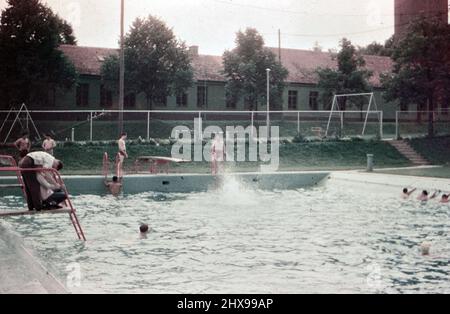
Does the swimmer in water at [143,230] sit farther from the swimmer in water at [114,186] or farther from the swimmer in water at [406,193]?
the swimmer in water at [406,193]

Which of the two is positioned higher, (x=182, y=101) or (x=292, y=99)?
(x=292, y=99)

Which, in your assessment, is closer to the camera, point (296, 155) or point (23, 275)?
point (23, 275)

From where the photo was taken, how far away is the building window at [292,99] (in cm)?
4734

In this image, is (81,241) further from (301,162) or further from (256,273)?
(301,162)

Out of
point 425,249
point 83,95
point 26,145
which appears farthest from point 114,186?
point 83,95

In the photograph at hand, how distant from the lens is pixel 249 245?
10.4 m

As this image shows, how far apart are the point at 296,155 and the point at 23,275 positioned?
2376cm

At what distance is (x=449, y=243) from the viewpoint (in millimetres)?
10789

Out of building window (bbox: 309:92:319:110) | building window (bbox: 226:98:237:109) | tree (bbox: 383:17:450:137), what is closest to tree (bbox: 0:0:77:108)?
building window (bbox: 226:98:237:109)

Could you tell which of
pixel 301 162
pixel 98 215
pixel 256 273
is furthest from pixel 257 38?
pixel 256 273

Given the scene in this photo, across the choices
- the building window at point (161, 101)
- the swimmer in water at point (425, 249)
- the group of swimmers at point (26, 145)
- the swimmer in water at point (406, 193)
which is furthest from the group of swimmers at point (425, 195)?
the building window at point (161, 101)

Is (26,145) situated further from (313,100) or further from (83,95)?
(313,100)

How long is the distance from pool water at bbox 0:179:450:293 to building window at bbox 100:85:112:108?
25.5 m
